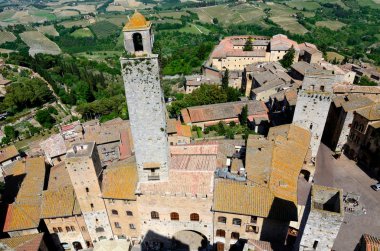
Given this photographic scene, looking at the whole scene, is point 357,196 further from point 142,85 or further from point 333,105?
point 142,85

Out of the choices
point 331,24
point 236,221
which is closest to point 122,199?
point 236,221

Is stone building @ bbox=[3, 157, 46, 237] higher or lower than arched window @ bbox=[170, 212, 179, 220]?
lower

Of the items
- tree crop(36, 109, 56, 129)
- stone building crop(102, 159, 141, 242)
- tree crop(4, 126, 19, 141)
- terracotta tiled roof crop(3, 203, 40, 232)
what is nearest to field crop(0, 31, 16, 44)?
tree crop(36, 109, 56, 129)

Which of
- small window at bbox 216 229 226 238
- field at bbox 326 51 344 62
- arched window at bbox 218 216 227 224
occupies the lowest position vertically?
field at bbox 326 51 344 62

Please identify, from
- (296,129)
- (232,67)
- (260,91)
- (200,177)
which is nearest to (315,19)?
(232,67)

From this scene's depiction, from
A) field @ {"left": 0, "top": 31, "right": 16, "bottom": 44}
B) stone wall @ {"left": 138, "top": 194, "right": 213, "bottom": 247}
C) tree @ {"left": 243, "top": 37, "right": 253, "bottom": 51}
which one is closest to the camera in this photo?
stone wall @ {"left": 138, "top": 194, "right": 213, "bottom": 247}

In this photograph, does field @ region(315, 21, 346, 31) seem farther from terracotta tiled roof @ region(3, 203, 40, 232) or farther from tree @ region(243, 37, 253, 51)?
terracotta tiled roof @ region(3, 203, 40, 232)

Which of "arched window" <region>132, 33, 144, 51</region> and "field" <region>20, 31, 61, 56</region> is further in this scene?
"field" <region>20, 31, 61, 56</region>

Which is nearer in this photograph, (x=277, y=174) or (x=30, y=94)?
(x=277, y=174)
